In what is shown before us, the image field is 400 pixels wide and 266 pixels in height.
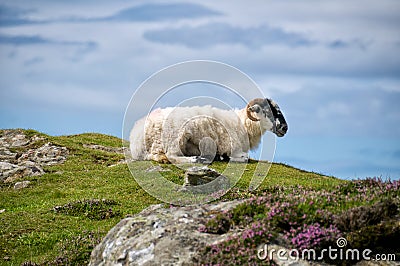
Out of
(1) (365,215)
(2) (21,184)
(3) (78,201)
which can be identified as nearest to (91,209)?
(3) (78,201)

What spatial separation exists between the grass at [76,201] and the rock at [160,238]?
9.28 ft

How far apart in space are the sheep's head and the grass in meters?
1.82

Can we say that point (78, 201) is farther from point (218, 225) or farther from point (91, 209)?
point (218, 225)

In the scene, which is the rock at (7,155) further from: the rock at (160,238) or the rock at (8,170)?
the rock at (160,238)

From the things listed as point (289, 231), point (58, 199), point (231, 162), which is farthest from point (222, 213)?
point (231, 162)

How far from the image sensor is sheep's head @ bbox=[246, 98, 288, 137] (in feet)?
92.2

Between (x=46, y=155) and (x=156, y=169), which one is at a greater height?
(x=46, y=155)

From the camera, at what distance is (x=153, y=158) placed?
89.5 ft

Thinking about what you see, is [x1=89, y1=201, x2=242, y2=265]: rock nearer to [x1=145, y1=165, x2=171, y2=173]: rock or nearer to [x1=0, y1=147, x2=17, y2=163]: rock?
[x1=145, y1=165, x2=171, y2=173]: rock

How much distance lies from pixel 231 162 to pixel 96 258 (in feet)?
55.1

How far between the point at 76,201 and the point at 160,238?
432 inches

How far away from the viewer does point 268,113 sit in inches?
1120

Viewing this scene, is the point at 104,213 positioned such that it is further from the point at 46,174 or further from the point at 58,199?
the point at 46,174

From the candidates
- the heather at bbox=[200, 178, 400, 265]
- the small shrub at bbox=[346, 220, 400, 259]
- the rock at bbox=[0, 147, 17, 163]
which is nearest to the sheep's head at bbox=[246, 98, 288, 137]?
the rock at bbox=[0, 147, 17, 163]
